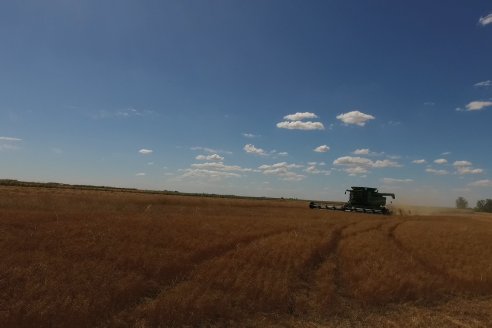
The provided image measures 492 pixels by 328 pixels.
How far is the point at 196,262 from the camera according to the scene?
17.8 meters

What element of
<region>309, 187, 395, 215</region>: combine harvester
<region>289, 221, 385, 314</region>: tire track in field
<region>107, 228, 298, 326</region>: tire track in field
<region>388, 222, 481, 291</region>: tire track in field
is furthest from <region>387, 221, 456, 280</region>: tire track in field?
<region>309, 187, 395, 215</region>: combine harvester

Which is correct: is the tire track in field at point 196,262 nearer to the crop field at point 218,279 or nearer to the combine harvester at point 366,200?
the crop field at point 218,279

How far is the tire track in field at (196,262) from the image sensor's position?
527 inches

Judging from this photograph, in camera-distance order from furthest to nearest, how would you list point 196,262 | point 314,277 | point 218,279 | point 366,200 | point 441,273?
1. point 366,200
2. point 441,273
3. point 196,262
4. point 314,277
5. point 218,279

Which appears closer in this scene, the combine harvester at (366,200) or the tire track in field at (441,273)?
the tire track in field at (441,273)

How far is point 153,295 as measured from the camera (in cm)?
1409

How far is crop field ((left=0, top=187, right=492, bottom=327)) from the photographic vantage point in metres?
12.7

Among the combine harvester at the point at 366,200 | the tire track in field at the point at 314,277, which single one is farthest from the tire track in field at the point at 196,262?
the combine harvester at the point at 366,200

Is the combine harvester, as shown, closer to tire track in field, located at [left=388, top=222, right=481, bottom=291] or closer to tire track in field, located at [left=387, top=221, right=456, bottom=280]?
tire track in field, located at [left=387, top=221, right=456, bottom=280]

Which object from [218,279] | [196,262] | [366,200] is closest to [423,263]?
[218,279]

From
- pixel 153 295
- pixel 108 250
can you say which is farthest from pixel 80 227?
pixel 153 295

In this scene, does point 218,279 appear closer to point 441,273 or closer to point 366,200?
point 441,273

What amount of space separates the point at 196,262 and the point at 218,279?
245 cm

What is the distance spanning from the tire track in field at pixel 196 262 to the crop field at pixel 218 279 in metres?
0.05
